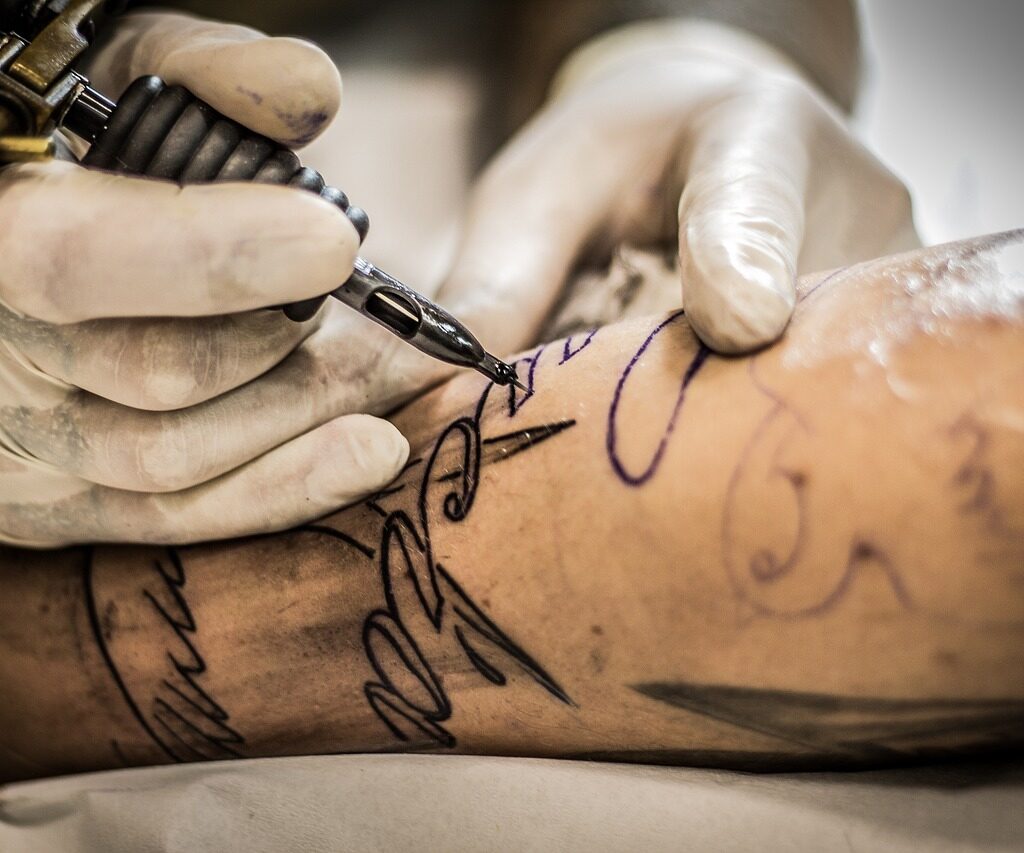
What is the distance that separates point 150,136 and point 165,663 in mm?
631

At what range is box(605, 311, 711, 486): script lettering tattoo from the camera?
85cm

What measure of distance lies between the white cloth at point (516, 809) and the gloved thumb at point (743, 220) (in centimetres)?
46

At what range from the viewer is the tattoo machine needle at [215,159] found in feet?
2.80

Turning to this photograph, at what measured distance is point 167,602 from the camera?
107 centimetres

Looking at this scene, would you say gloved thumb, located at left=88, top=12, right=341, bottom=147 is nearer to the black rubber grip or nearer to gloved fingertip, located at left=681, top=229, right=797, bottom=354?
the black rubber grip

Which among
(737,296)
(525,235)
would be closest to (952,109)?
(525,235)

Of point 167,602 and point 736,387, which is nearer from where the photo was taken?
point 736,387

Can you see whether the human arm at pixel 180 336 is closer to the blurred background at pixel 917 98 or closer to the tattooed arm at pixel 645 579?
the tattooed arm at pixel 645 579

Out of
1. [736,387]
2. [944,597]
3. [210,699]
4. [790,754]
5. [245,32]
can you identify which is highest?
[245,32]

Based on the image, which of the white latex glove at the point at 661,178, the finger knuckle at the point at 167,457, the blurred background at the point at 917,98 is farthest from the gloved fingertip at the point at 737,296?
the blurred background at the point at 917,98

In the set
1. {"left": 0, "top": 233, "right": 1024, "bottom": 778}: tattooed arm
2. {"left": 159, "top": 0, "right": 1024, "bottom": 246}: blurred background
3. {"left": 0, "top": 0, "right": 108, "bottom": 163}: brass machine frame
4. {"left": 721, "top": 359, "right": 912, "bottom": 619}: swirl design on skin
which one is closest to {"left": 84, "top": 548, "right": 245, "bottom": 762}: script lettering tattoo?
{"left": 0, "top": 233, "right": 1024, "bottom": 778}: tattooed arm

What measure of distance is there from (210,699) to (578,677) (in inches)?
18.8

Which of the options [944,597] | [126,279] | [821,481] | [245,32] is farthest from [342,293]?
[944,597]

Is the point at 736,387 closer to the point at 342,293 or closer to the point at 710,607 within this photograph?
the point at 710,607
